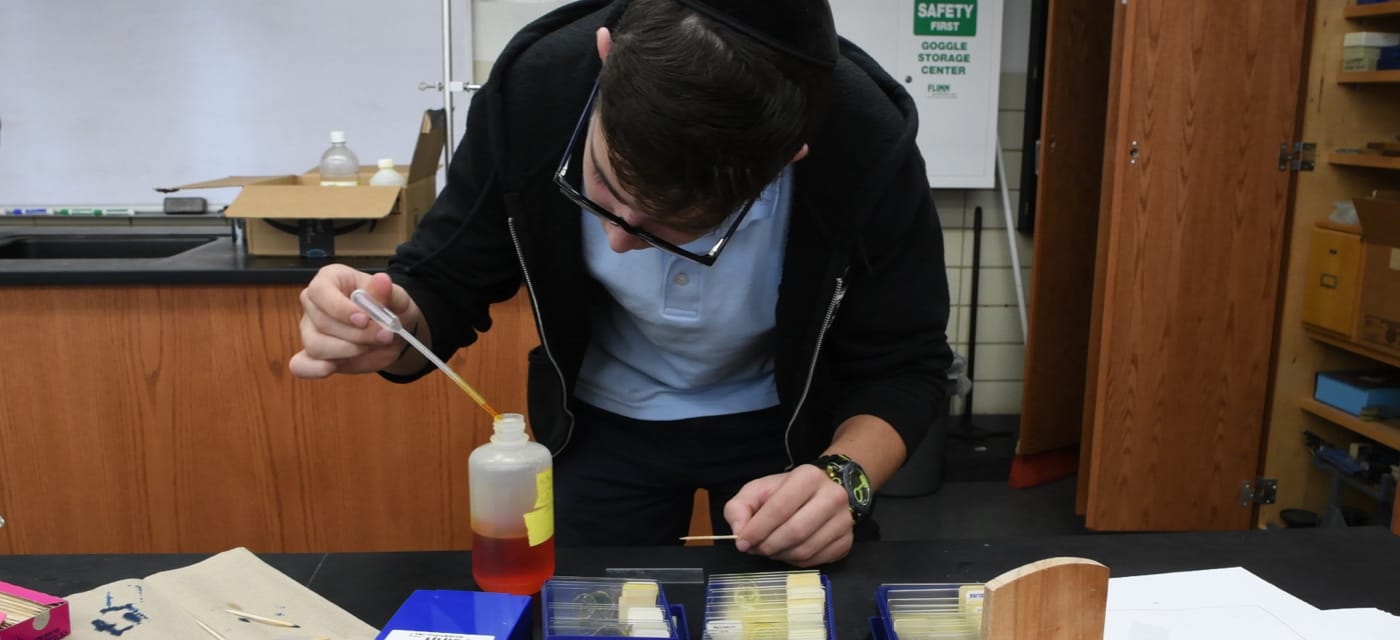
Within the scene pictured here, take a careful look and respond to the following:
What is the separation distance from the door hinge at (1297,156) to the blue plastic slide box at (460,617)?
7.64 feet

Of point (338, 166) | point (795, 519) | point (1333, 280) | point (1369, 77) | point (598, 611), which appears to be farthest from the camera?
point (1333, 280)

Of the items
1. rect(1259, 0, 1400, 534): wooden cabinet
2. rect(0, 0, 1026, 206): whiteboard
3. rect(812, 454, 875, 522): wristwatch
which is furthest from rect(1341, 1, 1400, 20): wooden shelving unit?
rect(0, 0, 1026, 206): whiteboard

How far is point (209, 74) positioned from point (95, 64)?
274 mm

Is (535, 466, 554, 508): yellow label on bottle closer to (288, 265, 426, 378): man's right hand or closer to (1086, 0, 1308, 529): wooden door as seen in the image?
(288, 265, 426, 378): man's right hand

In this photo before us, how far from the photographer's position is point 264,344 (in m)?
1.99

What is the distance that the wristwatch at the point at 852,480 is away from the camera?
1001mm

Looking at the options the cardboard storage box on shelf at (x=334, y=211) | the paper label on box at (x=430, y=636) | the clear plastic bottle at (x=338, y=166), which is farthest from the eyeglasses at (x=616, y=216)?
the clear plastic bottle at (x=338, y=166)

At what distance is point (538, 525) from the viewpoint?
2.89ft

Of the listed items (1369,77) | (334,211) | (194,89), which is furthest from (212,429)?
(1369,77)

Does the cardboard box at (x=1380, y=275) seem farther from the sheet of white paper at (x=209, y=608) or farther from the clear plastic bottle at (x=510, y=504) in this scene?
the sheet of white paper at (x=209, y=608)

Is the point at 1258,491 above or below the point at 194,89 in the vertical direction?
below

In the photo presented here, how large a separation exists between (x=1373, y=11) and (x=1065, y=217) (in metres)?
0.93

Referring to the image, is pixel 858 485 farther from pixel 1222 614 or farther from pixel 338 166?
pixel 338 166

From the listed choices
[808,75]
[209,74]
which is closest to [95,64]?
[209,74]
